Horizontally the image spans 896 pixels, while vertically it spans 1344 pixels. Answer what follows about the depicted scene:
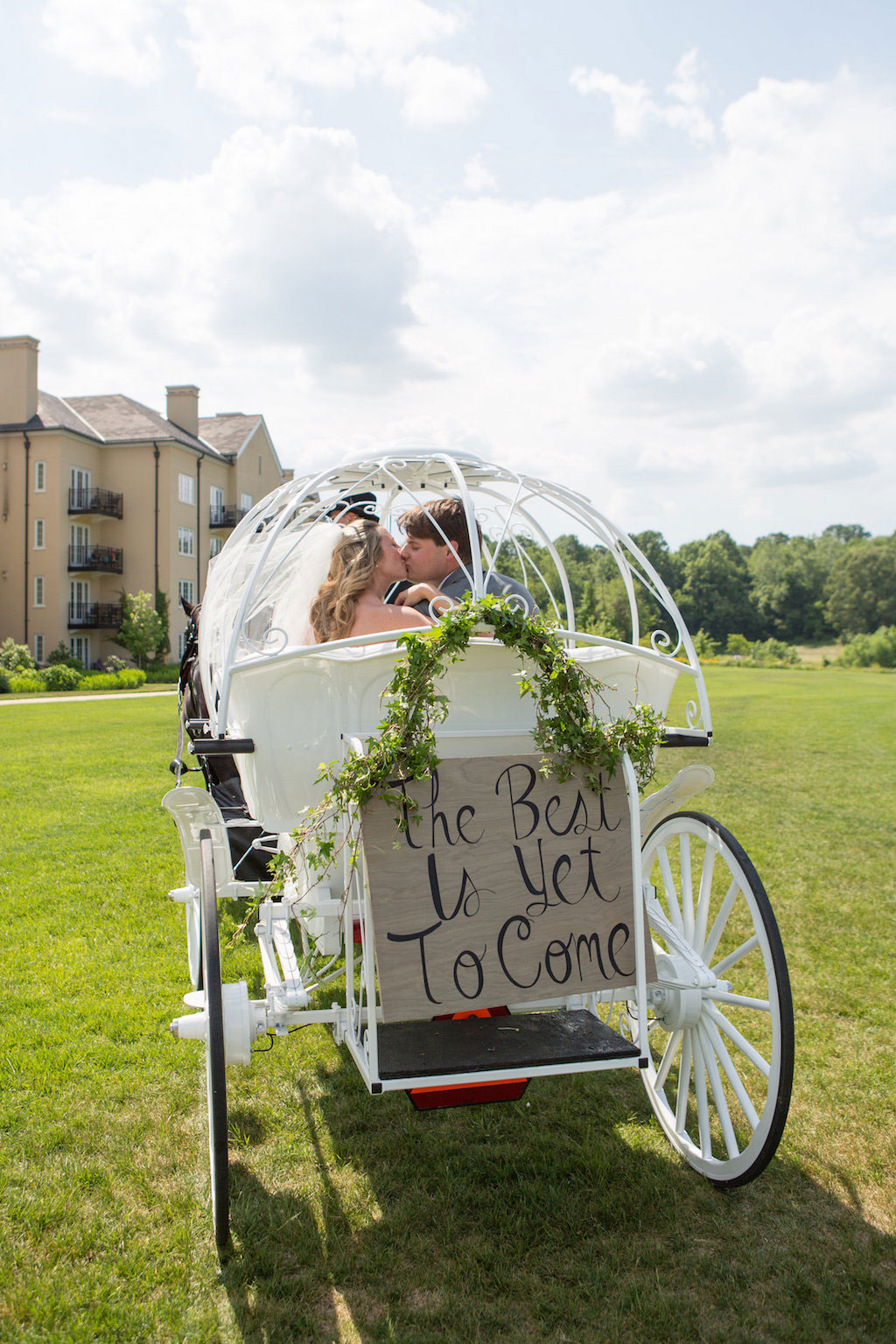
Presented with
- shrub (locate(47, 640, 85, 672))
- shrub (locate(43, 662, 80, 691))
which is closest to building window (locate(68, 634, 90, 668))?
shrub (locate(47, 640, 85, 672))

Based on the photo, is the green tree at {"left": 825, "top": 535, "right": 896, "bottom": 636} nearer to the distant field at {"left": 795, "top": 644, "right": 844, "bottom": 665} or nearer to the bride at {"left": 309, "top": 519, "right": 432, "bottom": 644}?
the distant field at {"left": 795, "top": 644, "right": 844, "bottom": 665}

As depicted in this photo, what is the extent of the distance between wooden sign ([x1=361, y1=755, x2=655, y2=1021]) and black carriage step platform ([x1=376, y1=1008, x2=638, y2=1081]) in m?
0.16

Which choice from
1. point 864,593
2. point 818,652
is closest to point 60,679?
point 818,652

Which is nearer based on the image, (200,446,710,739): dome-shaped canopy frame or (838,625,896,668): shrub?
(200,446,710,739): dome-shaped canopy frame

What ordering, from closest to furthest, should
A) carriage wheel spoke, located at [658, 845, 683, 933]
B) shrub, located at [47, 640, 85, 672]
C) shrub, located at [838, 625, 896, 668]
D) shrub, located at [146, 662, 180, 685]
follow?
carriage wheel spoke, located at [658, 845, 683, 933] → shrub, located at [47, 640, 85, 672] → shrub, located at [146, 662, 180, 685] → shrub, located at [838, 625, 896, 668]

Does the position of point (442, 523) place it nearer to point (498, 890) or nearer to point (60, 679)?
point (498, 890)

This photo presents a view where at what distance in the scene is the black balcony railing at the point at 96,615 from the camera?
3278cm

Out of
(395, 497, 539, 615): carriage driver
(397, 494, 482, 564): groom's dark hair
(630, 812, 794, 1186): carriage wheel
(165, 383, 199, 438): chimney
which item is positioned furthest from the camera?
(165, 383, 199, 438): chimney

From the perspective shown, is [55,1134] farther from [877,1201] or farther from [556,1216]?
[877,1201]

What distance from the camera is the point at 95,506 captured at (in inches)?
1277

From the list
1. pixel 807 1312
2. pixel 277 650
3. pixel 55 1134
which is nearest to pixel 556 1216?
pixel 807 1312

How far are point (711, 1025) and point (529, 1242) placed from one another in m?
0.90

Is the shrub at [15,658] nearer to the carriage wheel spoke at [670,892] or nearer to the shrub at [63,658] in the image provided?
the shrub at [63,658]

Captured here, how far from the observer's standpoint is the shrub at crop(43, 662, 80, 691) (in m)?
25.5
